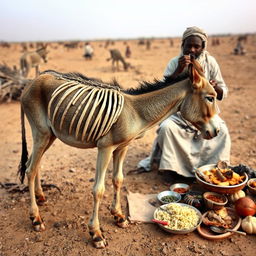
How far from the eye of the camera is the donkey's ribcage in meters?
2.61

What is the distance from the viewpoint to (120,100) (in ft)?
8.78

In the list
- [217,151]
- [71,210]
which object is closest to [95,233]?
[71,210]

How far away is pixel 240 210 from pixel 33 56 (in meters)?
12.9

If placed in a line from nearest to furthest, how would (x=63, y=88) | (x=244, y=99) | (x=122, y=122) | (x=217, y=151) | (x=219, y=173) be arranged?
(x=122, y=122) → (x=63, y=88) → (x=219, y=173) → (x=217, y=151) → (x=244, y=99)

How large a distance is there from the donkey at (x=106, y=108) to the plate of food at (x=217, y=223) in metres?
1.10

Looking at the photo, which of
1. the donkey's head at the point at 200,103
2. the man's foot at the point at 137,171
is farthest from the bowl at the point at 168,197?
the donkey's head at the point at 200,103

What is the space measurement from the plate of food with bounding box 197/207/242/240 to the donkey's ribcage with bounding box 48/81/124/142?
170 centimetres

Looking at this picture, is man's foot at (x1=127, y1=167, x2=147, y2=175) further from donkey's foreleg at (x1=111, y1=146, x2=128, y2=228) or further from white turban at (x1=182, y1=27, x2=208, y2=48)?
white turban at (x1=182, y1=27, x2=208, y2=48)

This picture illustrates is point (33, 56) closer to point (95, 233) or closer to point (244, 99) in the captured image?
point (244, 99)

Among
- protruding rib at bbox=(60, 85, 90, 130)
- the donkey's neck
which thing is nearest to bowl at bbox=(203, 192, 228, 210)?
the donkey's neck

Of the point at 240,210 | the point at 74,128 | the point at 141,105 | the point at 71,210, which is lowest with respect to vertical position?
the point at 71,210

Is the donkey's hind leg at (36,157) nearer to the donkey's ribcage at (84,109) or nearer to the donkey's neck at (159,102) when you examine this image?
the donkey's ribcage at (84,109)

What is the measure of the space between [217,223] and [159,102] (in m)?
1.64

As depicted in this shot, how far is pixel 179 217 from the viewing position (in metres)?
3.08
